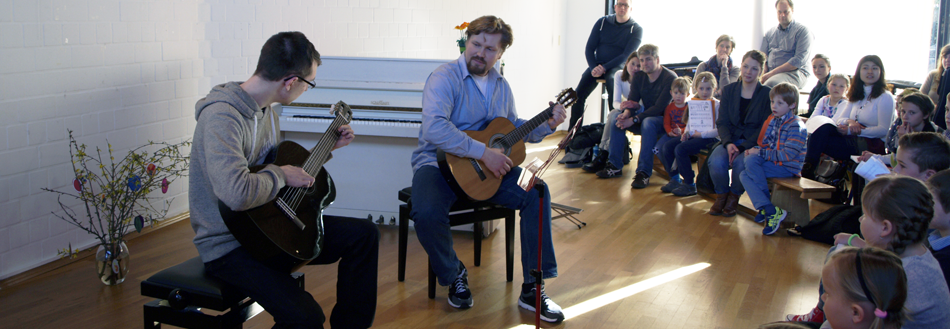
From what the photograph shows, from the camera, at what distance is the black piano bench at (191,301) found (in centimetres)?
180

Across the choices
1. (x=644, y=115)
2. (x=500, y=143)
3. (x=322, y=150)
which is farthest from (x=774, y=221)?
(x=322, y=150)

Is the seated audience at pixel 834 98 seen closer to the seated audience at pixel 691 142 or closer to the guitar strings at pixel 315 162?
the seated audience at pixel 691 142

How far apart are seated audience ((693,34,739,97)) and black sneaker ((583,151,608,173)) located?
1.29 meters

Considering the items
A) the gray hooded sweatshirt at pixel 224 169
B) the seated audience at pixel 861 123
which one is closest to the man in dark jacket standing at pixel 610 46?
the seated audience at pixel 861 123

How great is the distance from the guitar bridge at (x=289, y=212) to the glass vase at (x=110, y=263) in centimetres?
139

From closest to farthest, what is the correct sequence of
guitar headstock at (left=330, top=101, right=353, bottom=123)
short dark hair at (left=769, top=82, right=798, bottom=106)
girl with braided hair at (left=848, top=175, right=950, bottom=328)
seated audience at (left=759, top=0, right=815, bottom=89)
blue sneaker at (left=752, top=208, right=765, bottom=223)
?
girl with braided hair at (left=848, top=175, right=950, bottom=328)
guitar headstock at (left=330, top=101, right=353, bottom=123)
short dark hair at (left=769, top=82, right=798, bottom=106)
blue sneaker at (left=752, top=208, right=765, bottom=223)
seated audience at (left=759, top=0, right=815, bottom=89)

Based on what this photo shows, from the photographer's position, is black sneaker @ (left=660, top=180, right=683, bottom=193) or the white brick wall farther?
black sneaker @ (left=660, top=180, right=683, bottom=193)

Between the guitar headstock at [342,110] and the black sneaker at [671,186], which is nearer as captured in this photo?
the guitar headstock at [342,110]

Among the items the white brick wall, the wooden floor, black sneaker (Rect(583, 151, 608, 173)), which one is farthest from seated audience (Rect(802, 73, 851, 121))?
the white brick wall

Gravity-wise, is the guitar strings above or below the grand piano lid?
below

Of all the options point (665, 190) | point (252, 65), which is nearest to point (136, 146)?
point (252, 65)

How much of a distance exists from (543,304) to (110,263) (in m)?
1.82

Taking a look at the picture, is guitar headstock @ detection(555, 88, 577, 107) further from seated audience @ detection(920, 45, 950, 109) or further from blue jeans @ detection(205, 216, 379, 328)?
seated audience @ detection(920, 45, 950, 109)

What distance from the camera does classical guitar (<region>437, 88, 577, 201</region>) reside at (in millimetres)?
2691
